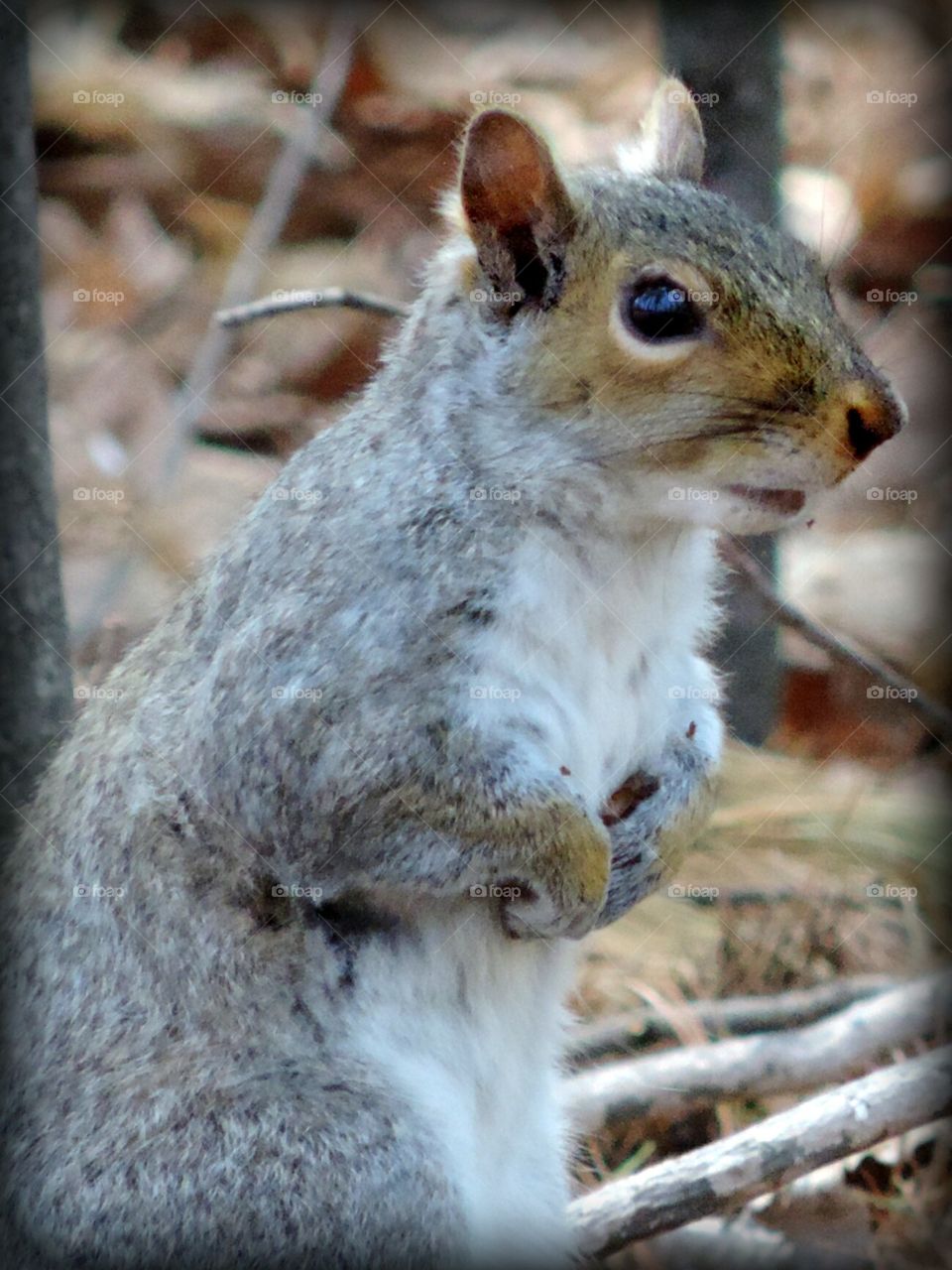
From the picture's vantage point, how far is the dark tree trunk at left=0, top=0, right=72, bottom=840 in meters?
3.15

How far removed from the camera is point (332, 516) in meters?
2.62

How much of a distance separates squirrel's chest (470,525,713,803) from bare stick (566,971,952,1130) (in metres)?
0.82

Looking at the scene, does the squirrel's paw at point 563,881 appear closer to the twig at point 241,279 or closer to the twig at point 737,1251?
the twig at point 737,1251

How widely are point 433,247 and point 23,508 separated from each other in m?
1.52

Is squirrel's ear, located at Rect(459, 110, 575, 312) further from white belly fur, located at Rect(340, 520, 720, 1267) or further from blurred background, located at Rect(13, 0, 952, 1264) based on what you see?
blurred background, located at Rect(13, 0, 952, 1264)

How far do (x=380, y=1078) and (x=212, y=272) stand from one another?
3.04 meters

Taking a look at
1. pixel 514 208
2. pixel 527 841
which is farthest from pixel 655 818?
pixel 514 208

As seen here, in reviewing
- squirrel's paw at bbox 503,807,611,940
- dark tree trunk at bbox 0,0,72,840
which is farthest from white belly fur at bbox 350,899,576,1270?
dark tree trunk at bbox 0,0,72,840

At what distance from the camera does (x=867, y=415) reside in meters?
2.36

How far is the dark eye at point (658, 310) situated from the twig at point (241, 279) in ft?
6.07

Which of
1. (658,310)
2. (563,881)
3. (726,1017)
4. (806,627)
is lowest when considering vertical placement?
(726,1017)

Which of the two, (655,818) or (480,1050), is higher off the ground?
(655,818)

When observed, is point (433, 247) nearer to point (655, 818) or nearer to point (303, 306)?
point (303, 306)

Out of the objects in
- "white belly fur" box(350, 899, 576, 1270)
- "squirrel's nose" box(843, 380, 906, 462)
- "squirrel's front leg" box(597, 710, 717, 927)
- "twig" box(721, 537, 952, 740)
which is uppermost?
"squirrel's nose" box(843, 380, 906, 462)
